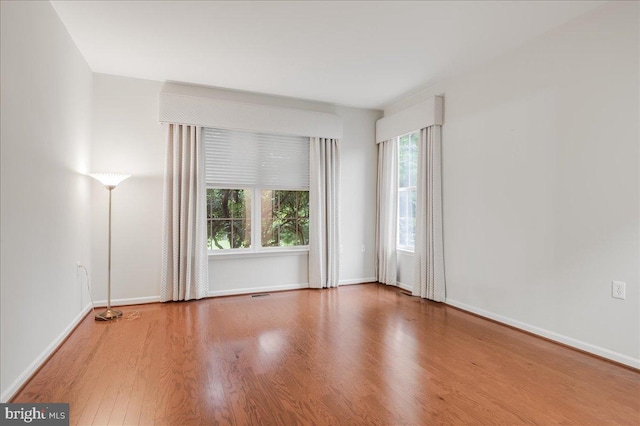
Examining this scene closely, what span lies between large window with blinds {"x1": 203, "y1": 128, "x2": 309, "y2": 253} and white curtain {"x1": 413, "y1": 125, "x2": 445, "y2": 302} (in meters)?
1.65

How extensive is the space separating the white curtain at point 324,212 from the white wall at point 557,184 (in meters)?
1.74

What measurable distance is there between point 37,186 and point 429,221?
3940mm

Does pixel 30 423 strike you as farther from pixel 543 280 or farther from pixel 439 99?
pixel 439 99

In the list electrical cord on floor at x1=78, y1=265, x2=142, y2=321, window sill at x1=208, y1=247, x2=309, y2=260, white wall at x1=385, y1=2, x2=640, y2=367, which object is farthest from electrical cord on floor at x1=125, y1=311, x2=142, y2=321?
white wall at x1=385, y1=2, x2=640, y2=367

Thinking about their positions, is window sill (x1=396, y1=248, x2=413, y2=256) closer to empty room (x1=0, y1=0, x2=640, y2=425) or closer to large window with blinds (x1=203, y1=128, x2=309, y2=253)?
empty room (x1=0, y1=0, x2=640, y2=425)

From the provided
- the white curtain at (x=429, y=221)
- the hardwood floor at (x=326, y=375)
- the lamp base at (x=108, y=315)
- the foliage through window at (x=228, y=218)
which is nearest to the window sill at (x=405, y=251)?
the white curtain at (x=429, y=221)

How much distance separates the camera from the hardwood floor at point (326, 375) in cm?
195

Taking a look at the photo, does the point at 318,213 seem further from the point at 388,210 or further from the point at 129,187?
the point at 129,187

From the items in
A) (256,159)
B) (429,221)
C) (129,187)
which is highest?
(256,159)

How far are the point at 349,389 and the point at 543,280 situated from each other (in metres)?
2.15

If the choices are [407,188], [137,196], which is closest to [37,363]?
[137,196]

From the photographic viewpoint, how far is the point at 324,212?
5.13 m

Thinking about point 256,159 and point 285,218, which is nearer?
point 256,159

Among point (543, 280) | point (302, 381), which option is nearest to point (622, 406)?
point (543, 280)
